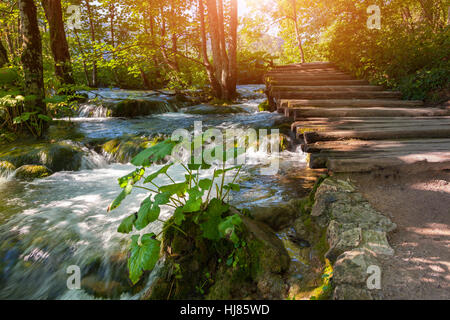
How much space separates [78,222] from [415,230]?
13.1 feet

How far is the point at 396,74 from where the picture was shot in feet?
24.3

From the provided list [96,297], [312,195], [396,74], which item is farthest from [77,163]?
[396,74]

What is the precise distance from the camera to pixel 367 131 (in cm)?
405

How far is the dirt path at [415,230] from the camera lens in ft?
5.58

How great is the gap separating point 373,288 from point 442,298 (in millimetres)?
392

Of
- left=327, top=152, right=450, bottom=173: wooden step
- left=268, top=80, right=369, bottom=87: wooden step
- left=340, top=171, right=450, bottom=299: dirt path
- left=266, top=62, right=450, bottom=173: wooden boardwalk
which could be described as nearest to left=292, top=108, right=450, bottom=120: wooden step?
left=266, top=62, right=450, bottom=173: wooden boardwalk

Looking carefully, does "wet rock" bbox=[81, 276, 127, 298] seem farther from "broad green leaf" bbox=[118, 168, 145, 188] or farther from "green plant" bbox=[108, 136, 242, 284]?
"broad green leaf" bbox=[118, 168, 145, 188]

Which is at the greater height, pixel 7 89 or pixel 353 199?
pixel 7 89

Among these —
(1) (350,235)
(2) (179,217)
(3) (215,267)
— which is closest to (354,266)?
(1) (350,235)

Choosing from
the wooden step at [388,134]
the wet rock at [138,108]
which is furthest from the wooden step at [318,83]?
the wet rock at [138,108]

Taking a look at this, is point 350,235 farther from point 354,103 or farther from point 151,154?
point 354,103

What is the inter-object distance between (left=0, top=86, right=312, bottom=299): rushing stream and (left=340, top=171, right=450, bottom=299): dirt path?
1207 mm

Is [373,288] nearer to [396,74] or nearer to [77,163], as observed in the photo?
[77,163]

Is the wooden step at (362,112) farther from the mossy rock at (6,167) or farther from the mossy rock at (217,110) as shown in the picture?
the mossy rock at (6,167)
